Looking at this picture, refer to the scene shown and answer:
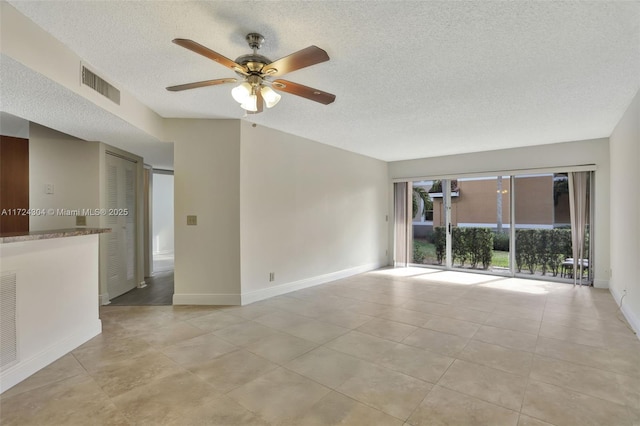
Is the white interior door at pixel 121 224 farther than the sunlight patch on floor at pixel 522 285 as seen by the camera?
No

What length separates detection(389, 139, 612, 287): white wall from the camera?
5.16 meters

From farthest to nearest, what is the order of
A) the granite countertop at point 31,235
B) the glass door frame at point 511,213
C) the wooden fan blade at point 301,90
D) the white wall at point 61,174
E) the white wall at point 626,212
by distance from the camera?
the glass door frame at point 511,213
the white wall at point 61,174
the white wall at point 626,212
the wooden fan blade at point 301,90
the granite countertop at point 31,235

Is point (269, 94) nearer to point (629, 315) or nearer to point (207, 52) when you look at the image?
point (207, 52)

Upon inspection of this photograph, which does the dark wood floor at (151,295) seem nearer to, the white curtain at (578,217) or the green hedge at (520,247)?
the green hedge at (520,247)

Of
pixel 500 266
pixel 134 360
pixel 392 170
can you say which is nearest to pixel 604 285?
pixel 500 266

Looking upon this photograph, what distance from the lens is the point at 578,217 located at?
541cm

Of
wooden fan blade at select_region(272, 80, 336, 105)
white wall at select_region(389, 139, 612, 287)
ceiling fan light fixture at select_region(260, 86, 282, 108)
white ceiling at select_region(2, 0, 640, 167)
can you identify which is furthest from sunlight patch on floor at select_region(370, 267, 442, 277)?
ceiling fan light fixture at select_region(260, 86, 282, 108)

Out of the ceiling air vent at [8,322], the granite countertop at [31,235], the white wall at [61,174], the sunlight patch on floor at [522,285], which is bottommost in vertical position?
the sunlight patch on floor at [522,285]

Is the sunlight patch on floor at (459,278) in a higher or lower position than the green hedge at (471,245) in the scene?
lower

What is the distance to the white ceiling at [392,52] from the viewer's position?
1974 millimetres

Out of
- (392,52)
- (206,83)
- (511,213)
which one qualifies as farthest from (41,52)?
(511,213)

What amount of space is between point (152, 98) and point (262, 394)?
3.25 meters

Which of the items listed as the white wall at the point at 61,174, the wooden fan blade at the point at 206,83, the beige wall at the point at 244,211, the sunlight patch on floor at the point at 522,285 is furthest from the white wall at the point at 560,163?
the white wall at the point at 61,174

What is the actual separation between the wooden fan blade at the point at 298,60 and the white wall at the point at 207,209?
2256 mm
